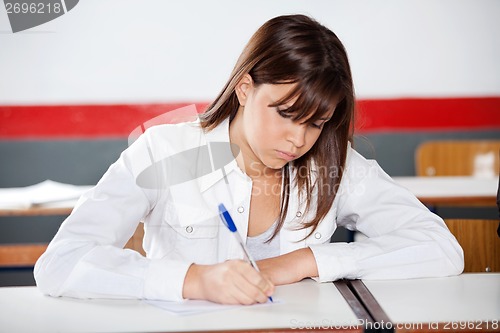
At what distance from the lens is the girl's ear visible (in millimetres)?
1580

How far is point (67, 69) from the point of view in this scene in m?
3.49

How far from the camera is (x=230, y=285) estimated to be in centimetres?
125

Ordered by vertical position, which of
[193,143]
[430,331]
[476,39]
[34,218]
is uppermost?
[193,143]

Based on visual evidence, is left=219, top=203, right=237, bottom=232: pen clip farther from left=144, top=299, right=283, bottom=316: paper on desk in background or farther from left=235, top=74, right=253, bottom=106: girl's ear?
left=235, top=74, right=253, bottom=106: girl's ear

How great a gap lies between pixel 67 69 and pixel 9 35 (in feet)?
1.02

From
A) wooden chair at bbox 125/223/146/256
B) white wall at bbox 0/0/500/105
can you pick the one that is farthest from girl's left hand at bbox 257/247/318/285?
white wall at bbox 0/0/500/105

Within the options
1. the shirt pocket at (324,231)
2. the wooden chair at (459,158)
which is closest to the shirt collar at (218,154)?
the shirt pocket at (324,231)

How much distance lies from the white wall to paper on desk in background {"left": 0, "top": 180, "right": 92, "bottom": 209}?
787 mm

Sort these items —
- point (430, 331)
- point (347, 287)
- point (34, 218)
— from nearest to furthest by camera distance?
point (430, 331)
point (347, 287)
point (34, 218)

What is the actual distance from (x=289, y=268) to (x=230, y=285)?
21cm

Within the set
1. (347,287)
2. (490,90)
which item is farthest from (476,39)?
(347,287)

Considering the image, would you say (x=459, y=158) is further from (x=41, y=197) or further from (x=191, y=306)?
(x=191, y=306)

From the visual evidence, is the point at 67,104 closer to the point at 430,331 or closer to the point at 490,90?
the point at 490,90

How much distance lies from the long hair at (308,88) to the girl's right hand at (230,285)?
364 millimetres
